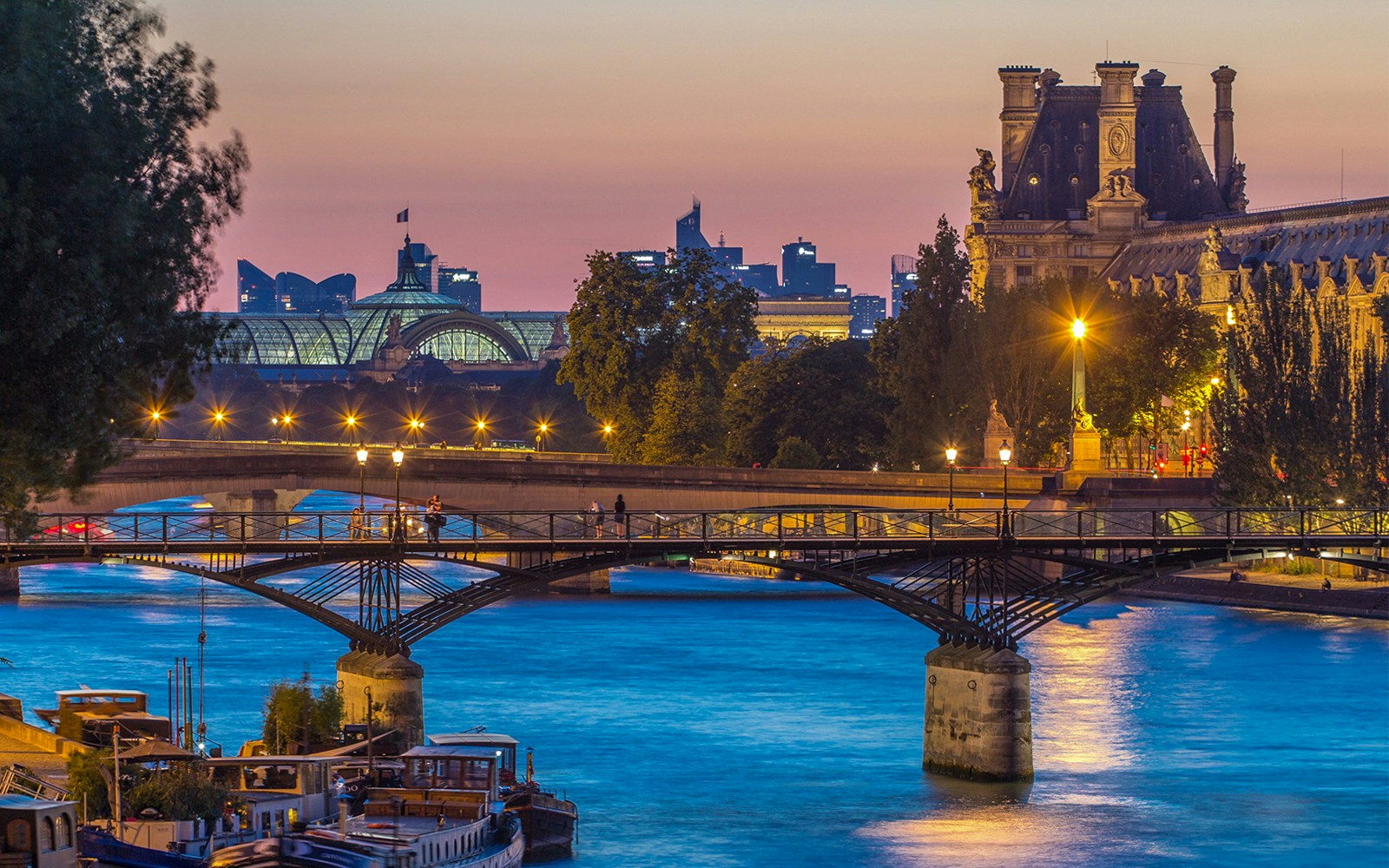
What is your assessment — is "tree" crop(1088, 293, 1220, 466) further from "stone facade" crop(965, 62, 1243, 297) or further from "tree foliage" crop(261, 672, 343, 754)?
"tree foliage" crop(261, 672, 343, 754)

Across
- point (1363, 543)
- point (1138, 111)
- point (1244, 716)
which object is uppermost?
point (1138, 111)

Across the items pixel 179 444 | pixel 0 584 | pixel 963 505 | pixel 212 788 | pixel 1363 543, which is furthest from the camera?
pixel 179 444

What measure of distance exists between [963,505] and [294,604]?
37793mm

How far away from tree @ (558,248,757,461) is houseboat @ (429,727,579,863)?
7889 cm

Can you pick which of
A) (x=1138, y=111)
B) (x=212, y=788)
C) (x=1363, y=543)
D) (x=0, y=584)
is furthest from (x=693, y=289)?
(x=212, y=788)

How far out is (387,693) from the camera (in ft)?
178

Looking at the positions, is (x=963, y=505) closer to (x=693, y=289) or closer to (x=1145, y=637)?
(x=1145, y=637)

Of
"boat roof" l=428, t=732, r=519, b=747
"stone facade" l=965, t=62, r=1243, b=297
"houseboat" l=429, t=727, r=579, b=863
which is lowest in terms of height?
"houseboat" l=429, t=727, r=579, b=863

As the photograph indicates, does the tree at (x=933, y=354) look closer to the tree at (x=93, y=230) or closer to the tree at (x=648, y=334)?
the tree at (x=648, y=334)

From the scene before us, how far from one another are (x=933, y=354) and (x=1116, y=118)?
64.4 m

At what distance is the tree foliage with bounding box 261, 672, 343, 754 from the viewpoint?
5200cm

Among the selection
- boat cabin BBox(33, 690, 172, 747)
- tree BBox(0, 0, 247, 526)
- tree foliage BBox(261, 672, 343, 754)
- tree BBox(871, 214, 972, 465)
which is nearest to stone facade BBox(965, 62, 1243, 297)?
tree BBox(871, 214, 972, 465)

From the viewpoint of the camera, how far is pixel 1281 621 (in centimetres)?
9406

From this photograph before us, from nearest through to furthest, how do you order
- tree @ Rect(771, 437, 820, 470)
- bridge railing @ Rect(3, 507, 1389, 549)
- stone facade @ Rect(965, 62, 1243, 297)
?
bridge railing @ Rect(3, 507, 1389, 549) → tree @ Rect(771, 437, 820, 470) → stone facade @ Rect(965, 62, 1243, 297)
